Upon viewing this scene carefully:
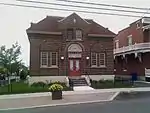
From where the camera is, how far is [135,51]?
35.3 meters

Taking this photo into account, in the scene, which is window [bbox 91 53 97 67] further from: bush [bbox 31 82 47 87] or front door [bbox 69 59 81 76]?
bush [bbox 31 82 47 87]

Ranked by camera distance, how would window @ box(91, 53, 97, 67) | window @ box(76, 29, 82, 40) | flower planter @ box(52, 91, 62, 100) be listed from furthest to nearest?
window @ box(91, 53, 97, 67) < window @ box(76, 29, 82, 40) < flower planter @ box(52, 91, 62, 100)

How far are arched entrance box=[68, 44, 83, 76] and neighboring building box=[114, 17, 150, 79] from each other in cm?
870

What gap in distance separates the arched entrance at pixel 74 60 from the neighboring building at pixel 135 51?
870cm

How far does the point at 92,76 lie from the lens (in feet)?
102

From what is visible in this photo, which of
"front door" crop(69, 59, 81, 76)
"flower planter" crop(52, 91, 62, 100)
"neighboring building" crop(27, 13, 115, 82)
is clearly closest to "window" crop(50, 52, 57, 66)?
"neighboring building" crop(27, 13, 115, 82)

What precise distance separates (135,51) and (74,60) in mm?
9266

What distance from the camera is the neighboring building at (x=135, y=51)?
3488 cm

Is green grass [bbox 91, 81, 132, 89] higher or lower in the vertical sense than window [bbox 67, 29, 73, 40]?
lower

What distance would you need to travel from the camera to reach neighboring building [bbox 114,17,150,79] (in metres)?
34.9

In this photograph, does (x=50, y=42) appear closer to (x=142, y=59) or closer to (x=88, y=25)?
(x=88, y=25)

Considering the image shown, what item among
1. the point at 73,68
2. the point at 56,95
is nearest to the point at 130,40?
the point at 73,68

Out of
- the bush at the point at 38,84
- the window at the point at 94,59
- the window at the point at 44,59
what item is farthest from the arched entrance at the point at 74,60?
the bush at the point at 38,84

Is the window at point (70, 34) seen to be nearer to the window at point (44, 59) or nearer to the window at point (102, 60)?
the window at point (44, 59)
